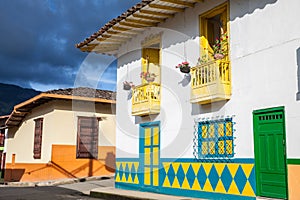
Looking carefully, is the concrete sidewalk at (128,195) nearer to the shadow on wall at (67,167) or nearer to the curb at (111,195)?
the curb at (111,195)

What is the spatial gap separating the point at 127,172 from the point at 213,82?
5454 millimetres

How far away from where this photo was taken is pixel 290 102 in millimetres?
7898

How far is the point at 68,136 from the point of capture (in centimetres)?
1869

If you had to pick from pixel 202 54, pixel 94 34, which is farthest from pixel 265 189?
pixel 94 34

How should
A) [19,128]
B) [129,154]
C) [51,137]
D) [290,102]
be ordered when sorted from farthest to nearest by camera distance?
1. [19,128]
2. [51,137]
3. [129,154]
4. [290,102]

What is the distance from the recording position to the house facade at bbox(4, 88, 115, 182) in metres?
18.3

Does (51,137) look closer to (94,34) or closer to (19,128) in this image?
(19,128)

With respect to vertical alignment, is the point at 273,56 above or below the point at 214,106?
above

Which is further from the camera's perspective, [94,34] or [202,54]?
[94,34]

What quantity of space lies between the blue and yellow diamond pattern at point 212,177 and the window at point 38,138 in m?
9.17

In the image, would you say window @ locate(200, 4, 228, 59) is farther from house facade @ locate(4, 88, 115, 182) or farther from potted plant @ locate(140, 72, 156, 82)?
house facade @ locate(4, 88, 115, 182)

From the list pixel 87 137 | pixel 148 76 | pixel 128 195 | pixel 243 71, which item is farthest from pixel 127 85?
pixel 87 137

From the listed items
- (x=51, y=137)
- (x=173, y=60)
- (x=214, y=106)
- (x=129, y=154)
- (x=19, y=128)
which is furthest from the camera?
(x=19, y=128)

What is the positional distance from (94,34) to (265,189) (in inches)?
313
